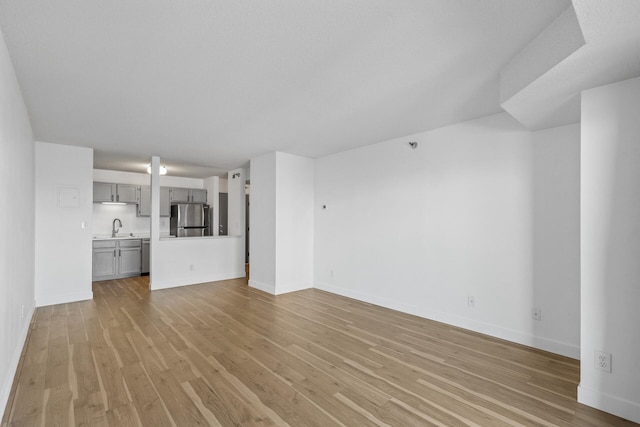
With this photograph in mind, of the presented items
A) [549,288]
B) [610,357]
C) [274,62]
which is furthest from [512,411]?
[274,62]

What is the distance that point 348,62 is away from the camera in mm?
2182

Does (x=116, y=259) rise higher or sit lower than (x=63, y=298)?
higher

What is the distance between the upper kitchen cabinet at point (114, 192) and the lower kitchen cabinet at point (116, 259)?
977mm

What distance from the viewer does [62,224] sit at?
4566 mm

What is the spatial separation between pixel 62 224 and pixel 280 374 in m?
4.32

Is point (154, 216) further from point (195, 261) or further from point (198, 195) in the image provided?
point (198, 195)

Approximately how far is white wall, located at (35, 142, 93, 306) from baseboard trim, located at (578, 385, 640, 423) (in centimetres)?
610

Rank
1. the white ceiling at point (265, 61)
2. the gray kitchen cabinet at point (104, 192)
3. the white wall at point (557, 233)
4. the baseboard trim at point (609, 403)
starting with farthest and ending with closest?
the gray kitchen cabinet at point (104, 192) → the white wall at point (557, 233) → the baseboard trim at point (609, 403) → the white ceiling at point (265, 61)

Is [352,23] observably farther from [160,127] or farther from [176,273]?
[176,273]

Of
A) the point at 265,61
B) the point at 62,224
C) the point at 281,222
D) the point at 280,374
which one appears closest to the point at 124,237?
the point at 62,224

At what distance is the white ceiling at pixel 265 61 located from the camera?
1.65m

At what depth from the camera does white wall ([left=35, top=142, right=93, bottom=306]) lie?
4.41 m

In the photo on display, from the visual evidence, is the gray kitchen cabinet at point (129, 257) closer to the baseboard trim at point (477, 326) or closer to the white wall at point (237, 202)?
the white wall at point (237, 202)

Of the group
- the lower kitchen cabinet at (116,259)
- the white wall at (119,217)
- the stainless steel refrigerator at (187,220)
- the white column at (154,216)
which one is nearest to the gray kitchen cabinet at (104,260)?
the lower kitchen cabinet at (116,259)
